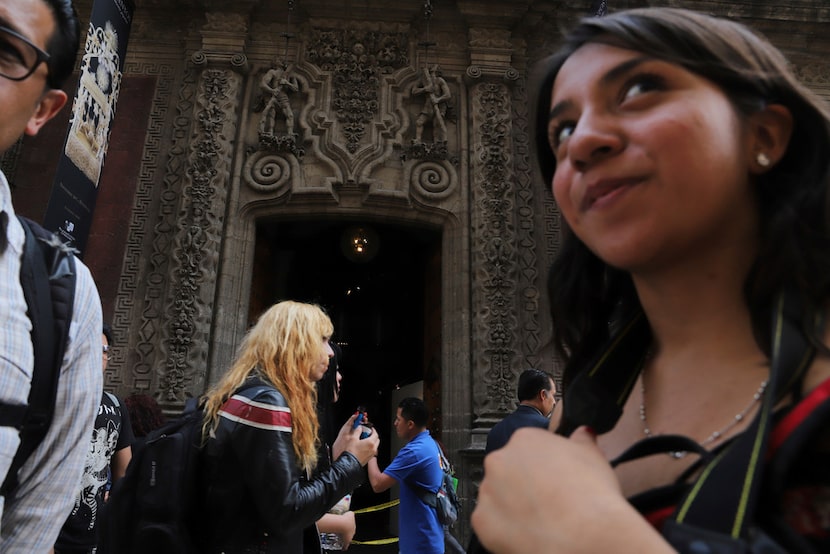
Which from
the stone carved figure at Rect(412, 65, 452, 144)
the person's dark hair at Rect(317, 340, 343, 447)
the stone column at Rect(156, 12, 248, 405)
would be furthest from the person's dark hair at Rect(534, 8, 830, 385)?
the stone carved figure at Rect(412, 65, 452, 144)

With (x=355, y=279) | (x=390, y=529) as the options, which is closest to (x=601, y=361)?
(x=390, y=529)

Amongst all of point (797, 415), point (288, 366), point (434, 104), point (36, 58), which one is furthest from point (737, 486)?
point (434, 104)

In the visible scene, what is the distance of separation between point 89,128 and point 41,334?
576 cm

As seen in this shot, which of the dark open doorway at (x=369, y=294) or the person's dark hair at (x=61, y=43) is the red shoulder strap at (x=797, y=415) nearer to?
the person's dark hair at (x=61, y=43)

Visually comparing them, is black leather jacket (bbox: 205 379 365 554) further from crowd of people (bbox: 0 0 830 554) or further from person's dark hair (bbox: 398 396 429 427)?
person's dark hair (bbox: 398 396 429 427)

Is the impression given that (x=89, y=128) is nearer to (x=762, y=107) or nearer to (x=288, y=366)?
(x=288, y=366)

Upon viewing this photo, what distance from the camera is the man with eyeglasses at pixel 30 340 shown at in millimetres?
1161

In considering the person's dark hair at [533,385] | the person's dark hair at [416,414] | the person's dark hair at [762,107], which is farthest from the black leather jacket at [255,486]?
the person's dark hair at [416,414]

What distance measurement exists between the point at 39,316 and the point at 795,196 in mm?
1450

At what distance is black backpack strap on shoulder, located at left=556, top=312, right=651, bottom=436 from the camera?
2.76 ft

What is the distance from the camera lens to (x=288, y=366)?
7.91ft

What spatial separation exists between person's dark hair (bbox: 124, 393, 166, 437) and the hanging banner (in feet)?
6.42

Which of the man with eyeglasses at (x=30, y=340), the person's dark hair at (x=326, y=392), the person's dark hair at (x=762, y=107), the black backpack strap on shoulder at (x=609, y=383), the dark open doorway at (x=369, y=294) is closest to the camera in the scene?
the person's dark hair at (x=762, y=107)

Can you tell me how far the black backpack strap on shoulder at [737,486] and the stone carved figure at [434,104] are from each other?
7316 millimetres
